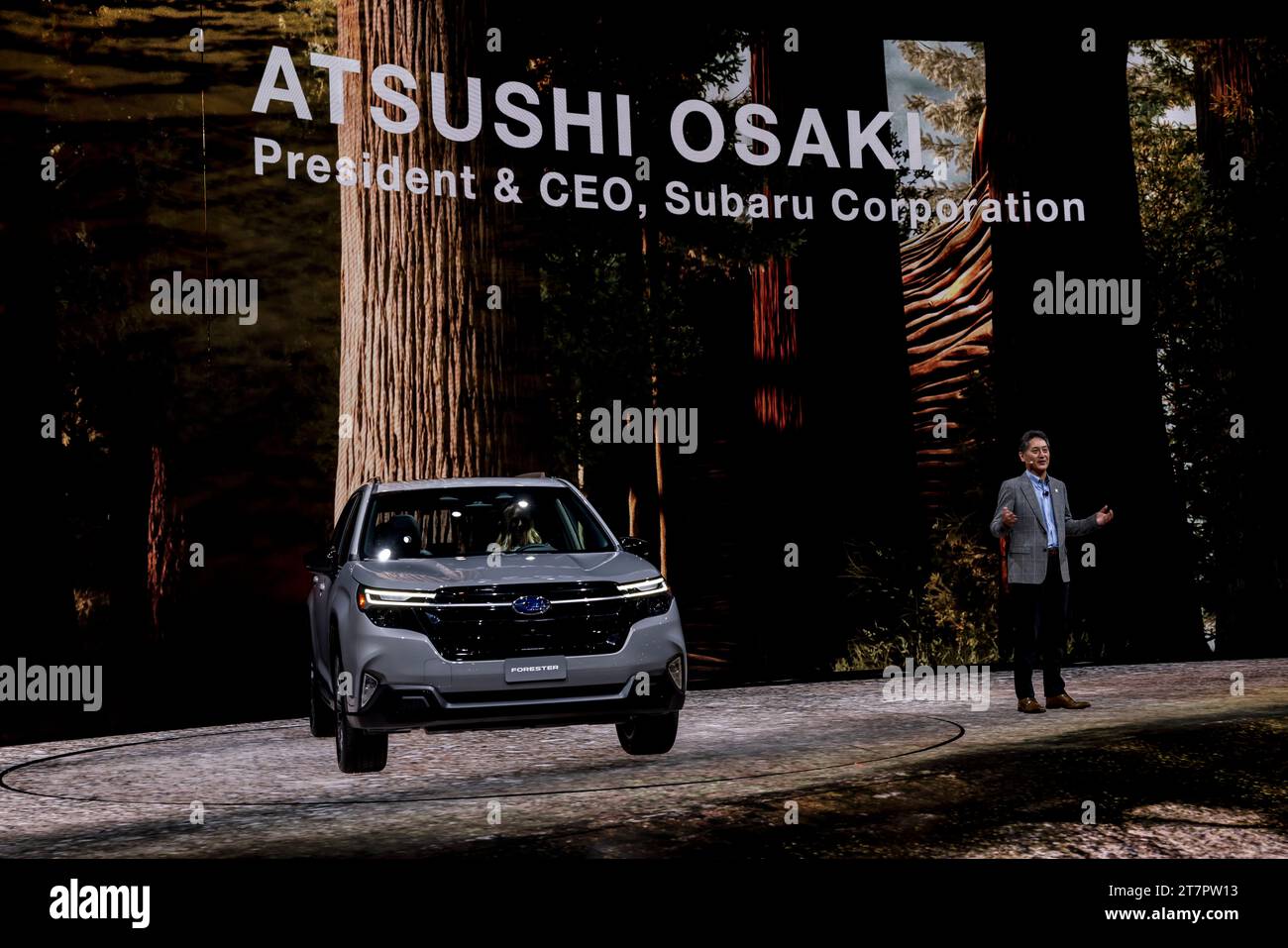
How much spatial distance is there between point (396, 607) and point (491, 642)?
0.55 metres

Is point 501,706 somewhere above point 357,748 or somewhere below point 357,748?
above

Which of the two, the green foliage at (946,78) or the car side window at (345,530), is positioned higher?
the green foliage at (946,78)

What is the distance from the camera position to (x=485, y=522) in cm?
1038

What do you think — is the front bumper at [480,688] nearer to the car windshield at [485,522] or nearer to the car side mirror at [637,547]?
the car side mirror at [637,547]

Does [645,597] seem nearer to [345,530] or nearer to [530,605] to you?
[530,605]

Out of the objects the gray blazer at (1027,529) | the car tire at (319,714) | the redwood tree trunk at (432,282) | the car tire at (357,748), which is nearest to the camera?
the car tire at (357,748)

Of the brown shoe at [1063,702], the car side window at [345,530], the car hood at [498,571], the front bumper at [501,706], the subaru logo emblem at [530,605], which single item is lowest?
the brown shoe at [1063,702]

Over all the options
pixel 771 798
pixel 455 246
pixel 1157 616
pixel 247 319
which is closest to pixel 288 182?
pixel 247 319

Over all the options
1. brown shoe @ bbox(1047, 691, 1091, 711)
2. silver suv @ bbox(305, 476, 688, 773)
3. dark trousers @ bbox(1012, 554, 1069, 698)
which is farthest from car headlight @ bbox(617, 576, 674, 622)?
brown shoe @ bbox(1047, 691, 1091, 711)

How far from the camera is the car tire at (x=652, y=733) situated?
387 inches

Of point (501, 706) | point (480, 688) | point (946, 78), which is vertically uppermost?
point (946, 78)

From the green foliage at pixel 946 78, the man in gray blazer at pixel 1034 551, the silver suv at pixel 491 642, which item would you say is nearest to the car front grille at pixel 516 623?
the silver suv at pixel 491 642

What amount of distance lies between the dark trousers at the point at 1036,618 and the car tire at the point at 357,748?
4239 millimetres

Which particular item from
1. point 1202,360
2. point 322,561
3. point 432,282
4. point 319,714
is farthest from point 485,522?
point 1202,360
